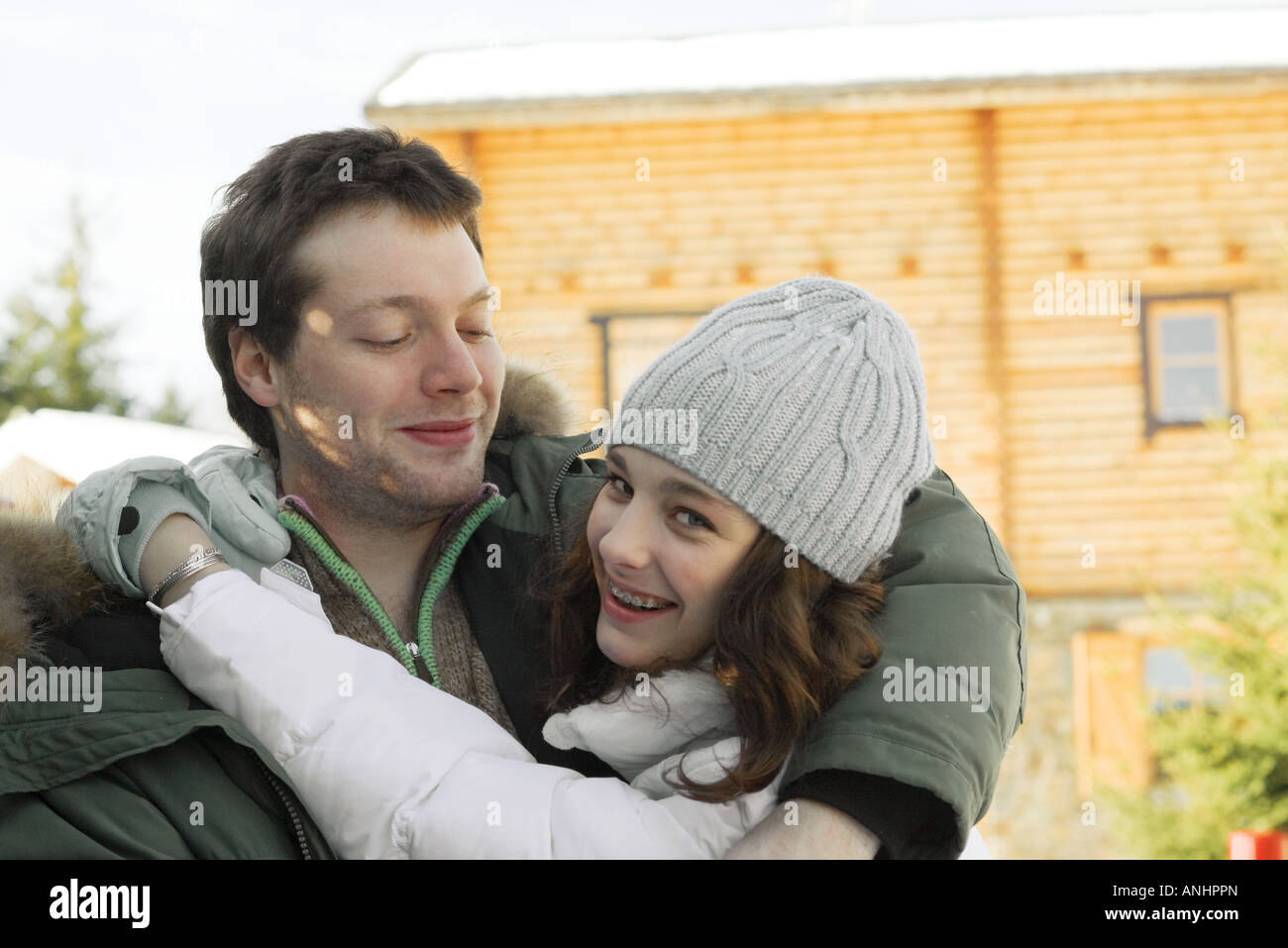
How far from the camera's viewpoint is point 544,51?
1316cm

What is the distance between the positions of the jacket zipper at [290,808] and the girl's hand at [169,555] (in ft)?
1.09

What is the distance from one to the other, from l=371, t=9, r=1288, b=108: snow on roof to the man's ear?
8860 millimetres

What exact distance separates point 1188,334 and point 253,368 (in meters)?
10.8

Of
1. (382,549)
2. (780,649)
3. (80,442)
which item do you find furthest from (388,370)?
(80,442)

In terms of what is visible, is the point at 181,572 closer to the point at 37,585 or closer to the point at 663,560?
the point at 37,585

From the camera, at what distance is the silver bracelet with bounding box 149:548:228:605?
209 centimetres

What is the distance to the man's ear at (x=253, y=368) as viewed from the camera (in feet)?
8.73

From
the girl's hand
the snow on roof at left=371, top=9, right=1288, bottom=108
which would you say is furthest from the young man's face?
the snow on roof at left=371, top=9, right=1288, bottom=108

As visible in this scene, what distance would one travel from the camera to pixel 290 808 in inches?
76.8

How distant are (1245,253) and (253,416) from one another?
11.0 meters

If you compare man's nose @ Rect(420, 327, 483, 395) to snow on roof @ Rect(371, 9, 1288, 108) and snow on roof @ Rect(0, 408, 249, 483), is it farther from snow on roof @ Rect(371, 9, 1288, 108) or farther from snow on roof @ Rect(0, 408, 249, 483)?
snow on roof @ Rect(371, 9, 1288, 108)

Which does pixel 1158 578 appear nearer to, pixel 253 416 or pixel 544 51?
pixel 544 51
